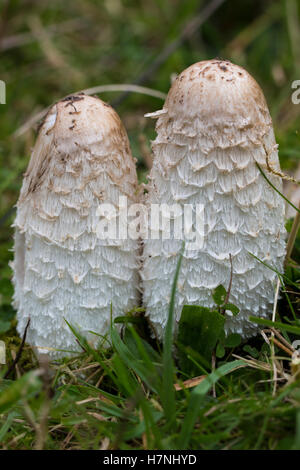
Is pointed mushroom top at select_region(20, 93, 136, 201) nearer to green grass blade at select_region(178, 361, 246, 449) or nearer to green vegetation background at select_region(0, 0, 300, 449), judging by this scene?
green vegetation background at select_region(0, 0, 300, 449)

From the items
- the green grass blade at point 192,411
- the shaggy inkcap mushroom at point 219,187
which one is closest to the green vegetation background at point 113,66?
the green grass blade at point 192,411

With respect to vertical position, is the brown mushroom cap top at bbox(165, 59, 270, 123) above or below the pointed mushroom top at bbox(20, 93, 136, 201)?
above

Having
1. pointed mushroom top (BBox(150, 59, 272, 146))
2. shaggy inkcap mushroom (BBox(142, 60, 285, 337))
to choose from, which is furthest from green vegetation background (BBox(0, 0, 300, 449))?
pointed mushroom top (BBox(150, 59, 272, 146))

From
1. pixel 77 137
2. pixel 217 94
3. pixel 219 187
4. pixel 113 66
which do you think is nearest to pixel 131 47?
pixel 113 66

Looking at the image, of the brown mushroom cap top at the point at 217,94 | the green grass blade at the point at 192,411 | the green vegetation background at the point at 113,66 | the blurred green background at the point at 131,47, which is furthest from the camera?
the blurred green background at the point at 131,47

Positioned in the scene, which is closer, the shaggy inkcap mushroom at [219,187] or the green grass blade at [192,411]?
the green grass blade at [192,411]

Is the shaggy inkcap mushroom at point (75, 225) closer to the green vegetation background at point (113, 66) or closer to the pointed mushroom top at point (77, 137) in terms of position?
the pointed mushroom top at point (77, 137)

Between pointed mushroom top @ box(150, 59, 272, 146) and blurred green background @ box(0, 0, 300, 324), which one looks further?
blurred green background @ box(0, 0, 300, 324)
